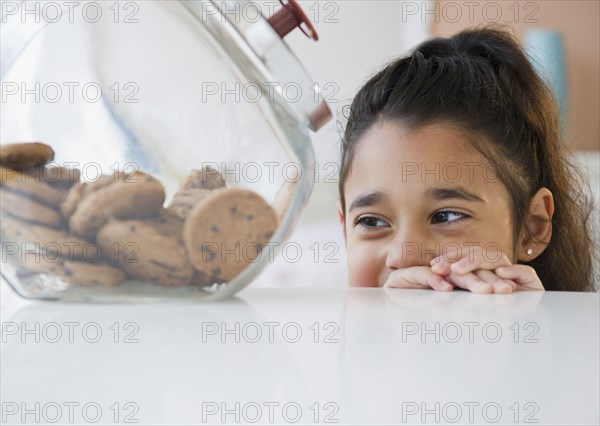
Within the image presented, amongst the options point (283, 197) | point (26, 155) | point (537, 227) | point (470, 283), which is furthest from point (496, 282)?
point (537, 227)

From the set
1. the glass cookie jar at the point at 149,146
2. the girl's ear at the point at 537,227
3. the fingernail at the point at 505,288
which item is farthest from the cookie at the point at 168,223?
the girl's ear at the point at 537,227

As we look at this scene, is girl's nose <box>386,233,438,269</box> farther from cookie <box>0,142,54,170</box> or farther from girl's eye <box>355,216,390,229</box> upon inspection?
cookie <box>0,142,54,170</box>

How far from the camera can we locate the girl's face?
2.98ft

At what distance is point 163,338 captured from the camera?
1.01ft

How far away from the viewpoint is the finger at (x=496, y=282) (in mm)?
536

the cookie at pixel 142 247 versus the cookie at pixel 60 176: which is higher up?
the cookie at pixel 60 176

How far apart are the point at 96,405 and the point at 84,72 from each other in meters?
0.22

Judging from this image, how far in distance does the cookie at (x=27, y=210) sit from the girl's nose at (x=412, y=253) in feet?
1.86

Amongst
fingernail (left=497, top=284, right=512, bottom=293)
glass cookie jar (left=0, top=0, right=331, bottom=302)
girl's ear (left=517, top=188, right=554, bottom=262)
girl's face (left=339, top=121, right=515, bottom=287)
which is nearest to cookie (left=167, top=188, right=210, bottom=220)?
glass cookie jar (left=0, top=0, right=331, bottom=302)

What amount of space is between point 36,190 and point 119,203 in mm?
39

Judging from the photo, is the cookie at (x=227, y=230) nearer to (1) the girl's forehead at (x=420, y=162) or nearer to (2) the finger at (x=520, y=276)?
(2) the finger at (x=520, y=276)

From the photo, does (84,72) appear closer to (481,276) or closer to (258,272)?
(258,272)

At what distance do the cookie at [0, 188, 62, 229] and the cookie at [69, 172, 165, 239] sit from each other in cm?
1

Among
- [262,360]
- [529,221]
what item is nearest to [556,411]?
[262,360]
